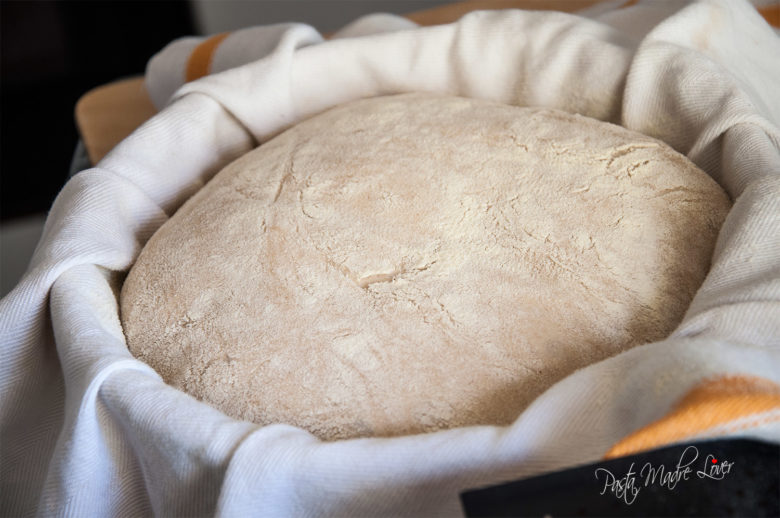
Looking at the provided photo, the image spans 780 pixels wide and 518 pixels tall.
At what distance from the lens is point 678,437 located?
1.02ft

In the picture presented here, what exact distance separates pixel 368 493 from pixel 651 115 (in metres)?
0.38

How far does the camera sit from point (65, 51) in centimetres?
202

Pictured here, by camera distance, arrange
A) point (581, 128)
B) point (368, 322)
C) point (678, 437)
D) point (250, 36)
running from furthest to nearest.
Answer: point (250, 36) → point (581, 128) → point (368, 322) → point (678, 437)

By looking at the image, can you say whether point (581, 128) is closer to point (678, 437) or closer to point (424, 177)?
point (424, 177)

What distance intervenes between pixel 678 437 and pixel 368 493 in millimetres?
142

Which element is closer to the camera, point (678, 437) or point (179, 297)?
point (678, 437)

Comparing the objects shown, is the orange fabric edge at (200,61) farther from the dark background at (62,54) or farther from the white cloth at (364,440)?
the dark background at (62,54)

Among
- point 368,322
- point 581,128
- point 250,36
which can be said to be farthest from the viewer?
point 250,36

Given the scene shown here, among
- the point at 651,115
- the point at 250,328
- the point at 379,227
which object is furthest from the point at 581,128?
the point at 250,328

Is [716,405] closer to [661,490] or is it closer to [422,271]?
[661,490]

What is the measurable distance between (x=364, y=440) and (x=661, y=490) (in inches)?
5.4

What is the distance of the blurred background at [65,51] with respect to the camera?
191cm

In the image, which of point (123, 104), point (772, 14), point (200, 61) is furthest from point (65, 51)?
point (772, 14)

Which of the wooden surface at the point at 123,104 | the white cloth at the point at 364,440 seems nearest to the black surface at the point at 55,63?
the wooden surface at the point at 123,104
